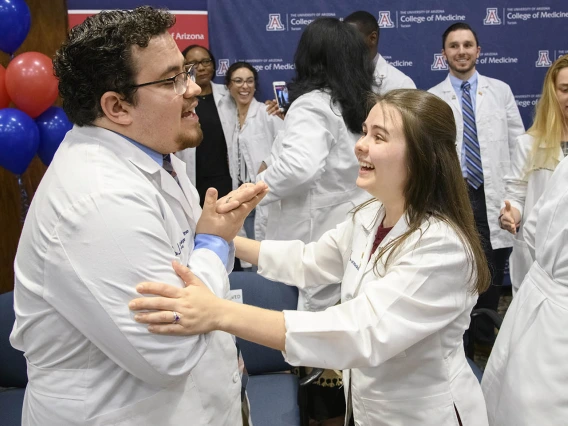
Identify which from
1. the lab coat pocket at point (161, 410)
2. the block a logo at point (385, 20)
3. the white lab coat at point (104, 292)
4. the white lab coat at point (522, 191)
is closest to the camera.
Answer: the white lab coat at point (104, 292)

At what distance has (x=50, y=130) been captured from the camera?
10.7 feet

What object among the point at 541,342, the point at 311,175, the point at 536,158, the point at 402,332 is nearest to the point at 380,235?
the point at 402,332

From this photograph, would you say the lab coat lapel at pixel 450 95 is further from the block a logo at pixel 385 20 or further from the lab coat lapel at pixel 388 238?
the lab coat lapel at pixel 388 238

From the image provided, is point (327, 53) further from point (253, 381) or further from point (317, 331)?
point (317, 331)

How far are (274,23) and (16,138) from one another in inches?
88.0

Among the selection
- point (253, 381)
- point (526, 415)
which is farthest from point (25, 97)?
point (526, 415)

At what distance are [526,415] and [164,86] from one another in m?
1.39

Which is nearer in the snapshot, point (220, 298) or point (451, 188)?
point (220, 298)

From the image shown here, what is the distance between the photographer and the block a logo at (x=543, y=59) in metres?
4.79

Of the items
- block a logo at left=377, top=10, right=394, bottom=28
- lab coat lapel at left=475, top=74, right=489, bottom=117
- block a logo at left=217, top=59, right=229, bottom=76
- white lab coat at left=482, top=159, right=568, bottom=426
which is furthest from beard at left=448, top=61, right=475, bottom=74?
white lab coat at left=482, top=159, right=568, bottom=426

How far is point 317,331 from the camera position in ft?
4.60

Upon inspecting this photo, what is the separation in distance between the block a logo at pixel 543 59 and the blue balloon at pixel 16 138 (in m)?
3.81

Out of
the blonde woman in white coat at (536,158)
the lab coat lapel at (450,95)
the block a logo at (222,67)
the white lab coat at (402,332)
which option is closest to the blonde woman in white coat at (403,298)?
the white lab coat at (402,332)

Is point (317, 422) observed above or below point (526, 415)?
below
